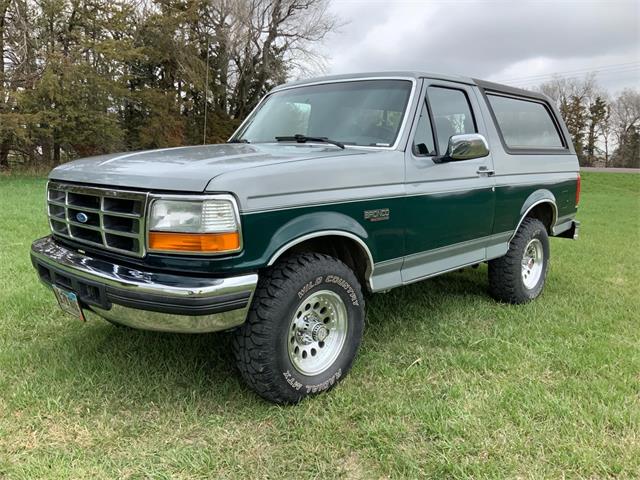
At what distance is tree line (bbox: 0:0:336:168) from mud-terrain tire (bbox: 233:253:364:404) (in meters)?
18.8

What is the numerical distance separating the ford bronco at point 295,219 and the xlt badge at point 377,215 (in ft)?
0.05

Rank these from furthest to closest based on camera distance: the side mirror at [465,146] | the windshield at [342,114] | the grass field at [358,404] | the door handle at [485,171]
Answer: the door handle at [485,171] < the windshield at [342,114] < the side mirror at [465,146] < the grass field at [358,404]

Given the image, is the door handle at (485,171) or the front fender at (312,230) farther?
the door handle at (485,171)

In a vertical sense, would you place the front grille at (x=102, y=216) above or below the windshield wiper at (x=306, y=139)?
below

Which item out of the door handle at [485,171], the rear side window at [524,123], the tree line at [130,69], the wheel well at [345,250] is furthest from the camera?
the tree line at [130,69]

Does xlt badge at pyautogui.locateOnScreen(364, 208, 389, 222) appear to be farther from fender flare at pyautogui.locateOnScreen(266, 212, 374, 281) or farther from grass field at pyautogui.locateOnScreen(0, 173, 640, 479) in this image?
grass field at pyautogui.locateOnScreen(0, 173, 640, 479)

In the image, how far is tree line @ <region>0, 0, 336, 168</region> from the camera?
19562 mm

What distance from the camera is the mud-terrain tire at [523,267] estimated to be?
15.4ft

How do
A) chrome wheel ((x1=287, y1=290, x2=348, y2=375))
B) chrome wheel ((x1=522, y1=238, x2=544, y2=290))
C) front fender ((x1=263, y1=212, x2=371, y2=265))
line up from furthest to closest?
chrome wheel ((x1=522, y1=238, x2=544, y2=290)) → chrome wheel ((x1=287, y1=290, x2=348, y2=375)) → front fender ((x1=263, y1=212, x2=371, y2=265))

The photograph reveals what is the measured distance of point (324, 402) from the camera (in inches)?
117

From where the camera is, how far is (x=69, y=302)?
290 centimetres

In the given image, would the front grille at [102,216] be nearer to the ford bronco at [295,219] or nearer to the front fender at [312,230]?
the ford bronco at [295,219]

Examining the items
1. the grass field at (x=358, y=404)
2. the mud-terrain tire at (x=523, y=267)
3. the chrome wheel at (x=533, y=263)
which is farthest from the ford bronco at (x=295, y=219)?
the chrome wheel at (x=533, y=263)

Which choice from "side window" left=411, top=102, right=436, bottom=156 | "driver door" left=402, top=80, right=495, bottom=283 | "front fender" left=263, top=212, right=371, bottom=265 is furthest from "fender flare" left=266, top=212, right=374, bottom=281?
"side window" left=411, top=102, right=436, bottom=156
